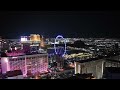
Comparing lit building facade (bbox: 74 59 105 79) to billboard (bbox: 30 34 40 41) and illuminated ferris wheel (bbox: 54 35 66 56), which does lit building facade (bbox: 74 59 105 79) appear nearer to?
illuminated ferris wheel (bbox: 54 35 66 56)

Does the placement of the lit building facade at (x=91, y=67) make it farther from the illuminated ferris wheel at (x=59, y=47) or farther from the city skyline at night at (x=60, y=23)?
the city skyline at night at (x=60, y=23)

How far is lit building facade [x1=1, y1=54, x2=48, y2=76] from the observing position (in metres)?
2.20

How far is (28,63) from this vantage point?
2.30 meters

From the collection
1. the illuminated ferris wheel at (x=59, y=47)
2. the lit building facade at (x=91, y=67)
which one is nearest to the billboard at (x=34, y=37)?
the illuminated ferris wheel at (x=59, y=47)

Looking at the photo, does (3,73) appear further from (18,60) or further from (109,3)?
(109,3)

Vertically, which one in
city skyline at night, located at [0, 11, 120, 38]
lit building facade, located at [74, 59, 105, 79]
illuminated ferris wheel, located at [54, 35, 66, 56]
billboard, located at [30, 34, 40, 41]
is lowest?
lit building facade, located at [74, 59, 105, 79]

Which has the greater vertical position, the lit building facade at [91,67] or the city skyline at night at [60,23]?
the city skyline at night at [60,23]

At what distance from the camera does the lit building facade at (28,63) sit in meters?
2.20

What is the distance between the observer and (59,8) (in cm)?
213

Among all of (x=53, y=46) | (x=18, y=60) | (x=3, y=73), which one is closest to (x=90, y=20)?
(x=53, y=46)

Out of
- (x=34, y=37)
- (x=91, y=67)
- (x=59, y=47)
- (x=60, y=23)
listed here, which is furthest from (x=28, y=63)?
(x=91, y=67)

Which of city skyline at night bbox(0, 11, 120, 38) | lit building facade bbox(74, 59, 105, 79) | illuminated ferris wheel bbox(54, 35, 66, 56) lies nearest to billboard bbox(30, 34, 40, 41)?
city skyline at night bbox(0, 11, 120, 38)
